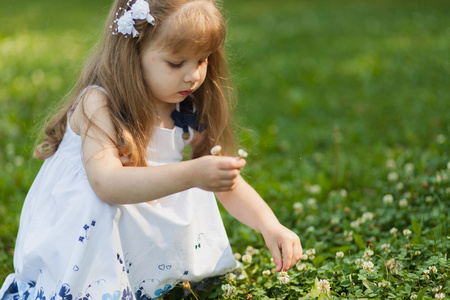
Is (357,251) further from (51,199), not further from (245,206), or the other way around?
(51,199)

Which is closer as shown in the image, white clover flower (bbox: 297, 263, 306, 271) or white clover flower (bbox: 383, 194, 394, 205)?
white clover flower (bbox: 297, 263, 306, 271)

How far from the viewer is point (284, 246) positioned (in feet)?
7.61

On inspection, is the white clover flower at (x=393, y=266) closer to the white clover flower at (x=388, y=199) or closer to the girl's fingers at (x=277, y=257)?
the girl's fingers at (x=277, y=257)

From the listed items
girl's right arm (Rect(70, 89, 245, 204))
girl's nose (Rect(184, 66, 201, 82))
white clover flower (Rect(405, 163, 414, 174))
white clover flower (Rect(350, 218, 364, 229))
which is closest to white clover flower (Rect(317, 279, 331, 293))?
girl's right arm (Rect(70, 89, 245, 204))

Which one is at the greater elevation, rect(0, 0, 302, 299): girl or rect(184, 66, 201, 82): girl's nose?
rect(184, 66, 201, 82): girl's nose

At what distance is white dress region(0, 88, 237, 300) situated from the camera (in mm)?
2219

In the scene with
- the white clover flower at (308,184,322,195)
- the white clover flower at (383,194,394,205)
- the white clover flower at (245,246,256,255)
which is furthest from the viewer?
the white clover flower at (308,184,322,195)

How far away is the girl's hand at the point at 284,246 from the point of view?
7.53 feet

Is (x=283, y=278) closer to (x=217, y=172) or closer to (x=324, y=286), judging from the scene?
(x=324, y=286)

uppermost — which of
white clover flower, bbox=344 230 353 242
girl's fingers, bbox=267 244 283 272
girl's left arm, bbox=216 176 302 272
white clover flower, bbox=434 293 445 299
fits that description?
girl's left arm, bbox=216 176 302 272

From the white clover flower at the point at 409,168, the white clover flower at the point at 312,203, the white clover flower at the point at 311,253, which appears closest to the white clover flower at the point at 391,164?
the white clover flower at the point at 409,168

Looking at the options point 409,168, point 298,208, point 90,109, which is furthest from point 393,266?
point 90,109

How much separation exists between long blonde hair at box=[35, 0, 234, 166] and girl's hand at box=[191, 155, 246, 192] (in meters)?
0.43

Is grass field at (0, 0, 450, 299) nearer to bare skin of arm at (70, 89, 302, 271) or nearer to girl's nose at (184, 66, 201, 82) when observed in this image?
bare skin of arm at (70, 89, 302, 271)
